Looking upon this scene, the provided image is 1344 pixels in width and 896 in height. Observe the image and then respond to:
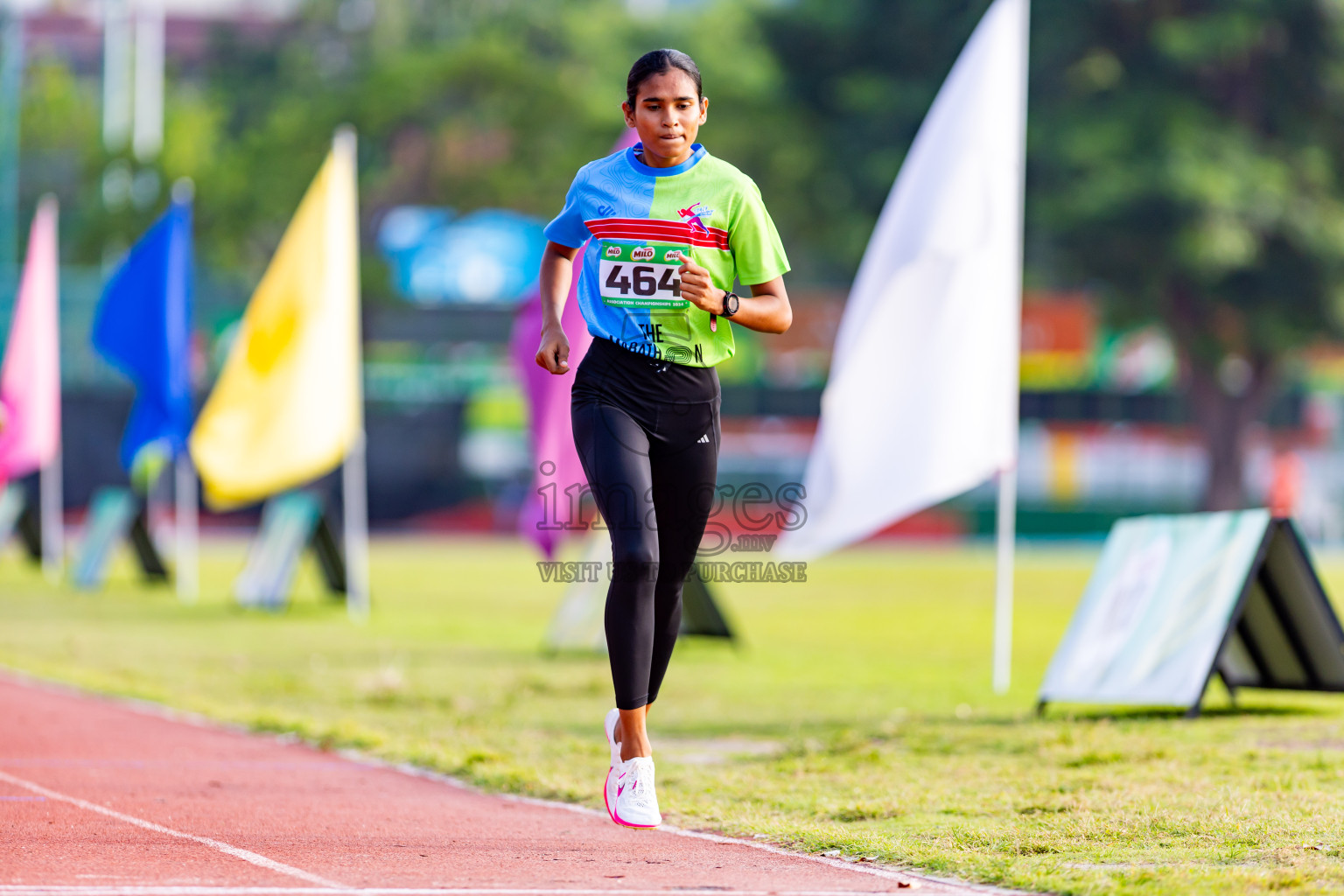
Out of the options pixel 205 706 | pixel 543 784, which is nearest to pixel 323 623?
pixel 205 706

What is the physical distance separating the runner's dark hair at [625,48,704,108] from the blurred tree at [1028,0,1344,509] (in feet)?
106

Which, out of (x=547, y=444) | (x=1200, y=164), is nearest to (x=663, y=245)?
(x=547, y=444)

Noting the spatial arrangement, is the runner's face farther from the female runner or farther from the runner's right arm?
the runner's right arm

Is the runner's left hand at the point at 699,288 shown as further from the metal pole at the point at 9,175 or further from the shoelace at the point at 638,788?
the metal pole at the point at 9,175

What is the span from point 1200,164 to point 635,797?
3342cm

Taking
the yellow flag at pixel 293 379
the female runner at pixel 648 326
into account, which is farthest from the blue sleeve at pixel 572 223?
the yellow flag at pixel 293 379

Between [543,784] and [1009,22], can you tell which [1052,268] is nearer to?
[1009,22]

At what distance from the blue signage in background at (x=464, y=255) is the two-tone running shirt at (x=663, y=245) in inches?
1742

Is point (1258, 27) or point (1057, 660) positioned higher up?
point (1258, 27)

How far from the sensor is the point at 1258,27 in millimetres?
36875

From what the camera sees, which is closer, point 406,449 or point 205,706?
point 205,706

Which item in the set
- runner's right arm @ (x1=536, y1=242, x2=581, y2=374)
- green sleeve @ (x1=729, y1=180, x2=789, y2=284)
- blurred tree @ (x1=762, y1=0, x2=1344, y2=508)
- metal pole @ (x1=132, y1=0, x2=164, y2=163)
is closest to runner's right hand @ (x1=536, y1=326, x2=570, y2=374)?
runner's right arm @ (x1=536, y1=242, x2=581, y2=374)

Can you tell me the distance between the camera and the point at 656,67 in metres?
5.43

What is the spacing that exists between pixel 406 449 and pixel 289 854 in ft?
118
